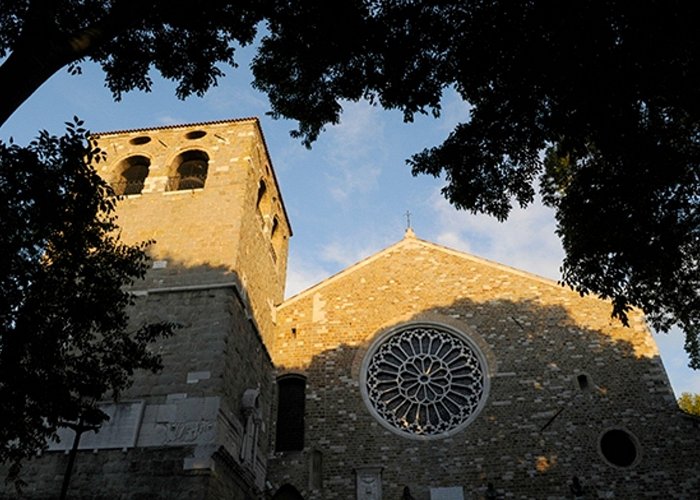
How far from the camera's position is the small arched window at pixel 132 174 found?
16297mm

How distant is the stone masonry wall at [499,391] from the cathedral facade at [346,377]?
4cm

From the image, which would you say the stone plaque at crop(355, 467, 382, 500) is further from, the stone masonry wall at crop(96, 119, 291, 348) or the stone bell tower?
the stone masonry wall at crop(96, 119, 291, 348)

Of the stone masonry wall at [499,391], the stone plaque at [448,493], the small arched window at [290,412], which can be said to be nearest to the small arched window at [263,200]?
the stone masonry wall at [499,391]

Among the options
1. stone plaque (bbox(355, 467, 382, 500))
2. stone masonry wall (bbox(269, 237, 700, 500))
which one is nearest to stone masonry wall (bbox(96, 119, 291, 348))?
stone masonry wall (bbox(269, 237, 700, 500))

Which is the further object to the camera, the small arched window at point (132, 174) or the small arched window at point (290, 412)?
the small arched window at point (132, 174)

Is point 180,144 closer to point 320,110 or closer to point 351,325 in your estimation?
point 351,325

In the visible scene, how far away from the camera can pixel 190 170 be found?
653 inches

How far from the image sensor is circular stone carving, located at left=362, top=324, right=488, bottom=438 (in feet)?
47.6

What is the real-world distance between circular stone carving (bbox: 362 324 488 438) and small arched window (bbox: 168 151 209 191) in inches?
244

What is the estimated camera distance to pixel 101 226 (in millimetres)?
8570

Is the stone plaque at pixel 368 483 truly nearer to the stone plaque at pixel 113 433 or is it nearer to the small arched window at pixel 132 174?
the stone plaque at pixel 113 433

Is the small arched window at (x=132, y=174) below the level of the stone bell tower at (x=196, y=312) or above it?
above

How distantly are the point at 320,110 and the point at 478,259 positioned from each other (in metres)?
9.72

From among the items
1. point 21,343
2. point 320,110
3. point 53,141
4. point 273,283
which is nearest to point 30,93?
point 53,141
